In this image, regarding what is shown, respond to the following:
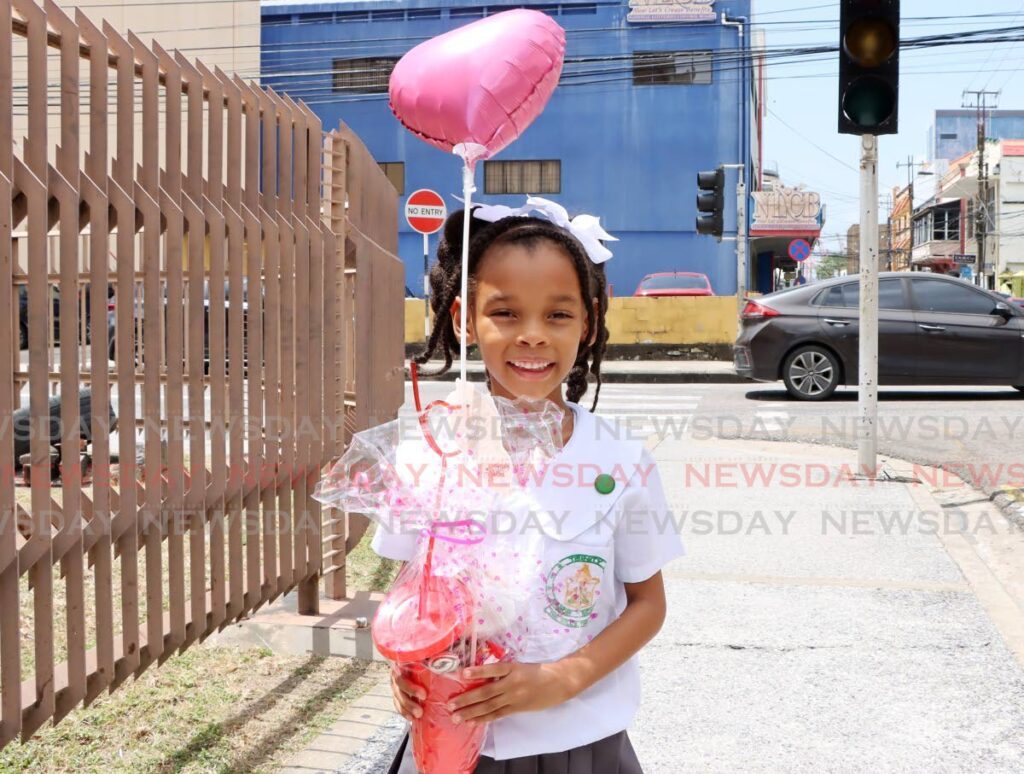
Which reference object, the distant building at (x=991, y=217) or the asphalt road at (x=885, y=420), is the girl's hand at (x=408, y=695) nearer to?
the asphalt road at (x=885, y=420)

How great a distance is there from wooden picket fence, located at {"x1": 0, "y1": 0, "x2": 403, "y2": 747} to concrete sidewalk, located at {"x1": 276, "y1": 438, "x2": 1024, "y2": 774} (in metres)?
0.72

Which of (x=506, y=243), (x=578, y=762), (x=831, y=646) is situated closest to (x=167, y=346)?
(x=506, y=243)

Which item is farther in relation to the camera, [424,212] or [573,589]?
[424,212]

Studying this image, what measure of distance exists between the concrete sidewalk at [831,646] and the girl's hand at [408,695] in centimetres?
158

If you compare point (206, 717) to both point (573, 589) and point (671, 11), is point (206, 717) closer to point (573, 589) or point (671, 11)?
point (573, 589)

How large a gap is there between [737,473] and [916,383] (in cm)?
528

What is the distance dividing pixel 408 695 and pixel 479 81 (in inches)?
39.1

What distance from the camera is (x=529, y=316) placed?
192 cm

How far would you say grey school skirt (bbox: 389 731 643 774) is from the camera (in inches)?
71.1

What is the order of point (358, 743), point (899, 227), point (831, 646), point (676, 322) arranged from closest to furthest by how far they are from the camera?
1. point (358, 743)
2. point (831, 646)
3. point (676, 322)
4. point (899, 227)

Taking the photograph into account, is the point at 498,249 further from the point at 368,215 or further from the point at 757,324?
the point at 757,324

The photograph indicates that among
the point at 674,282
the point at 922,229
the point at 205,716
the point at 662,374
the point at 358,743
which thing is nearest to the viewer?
the point at 358,743

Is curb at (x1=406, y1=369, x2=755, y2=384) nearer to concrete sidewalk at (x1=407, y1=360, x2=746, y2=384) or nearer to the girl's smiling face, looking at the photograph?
concrete sidewalk at (x1=407, y1=360, x2=746, y2=384)

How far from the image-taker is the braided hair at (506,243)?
6.42ft
